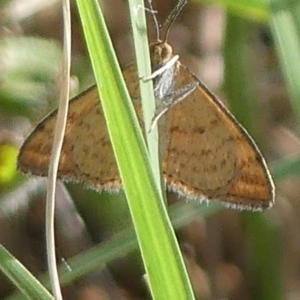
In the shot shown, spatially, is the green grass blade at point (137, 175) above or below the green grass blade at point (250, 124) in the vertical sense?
above

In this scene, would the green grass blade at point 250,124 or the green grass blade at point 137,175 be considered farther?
the green grass blade at point 250,124

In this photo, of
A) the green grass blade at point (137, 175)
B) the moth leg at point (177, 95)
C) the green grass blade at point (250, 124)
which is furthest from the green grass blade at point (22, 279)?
the green grass blade at point (250, 124)

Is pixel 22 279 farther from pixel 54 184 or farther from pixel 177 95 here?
pixel 177 95

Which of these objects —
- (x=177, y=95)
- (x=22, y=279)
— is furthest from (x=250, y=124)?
(x=22, y=279)

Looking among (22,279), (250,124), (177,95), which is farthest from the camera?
(250,124)

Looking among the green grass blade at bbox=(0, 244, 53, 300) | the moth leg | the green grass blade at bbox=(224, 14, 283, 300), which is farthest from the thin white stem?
the green grass blade at bbox=(224, 14, 283, 300)

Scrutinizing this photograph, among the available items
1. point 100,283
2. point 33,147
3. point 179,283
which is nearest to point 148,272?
point 179,283

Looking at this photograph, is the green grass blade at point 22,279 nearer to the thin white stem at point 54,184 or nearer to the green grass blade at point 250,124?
the thin white stem at point 54,184

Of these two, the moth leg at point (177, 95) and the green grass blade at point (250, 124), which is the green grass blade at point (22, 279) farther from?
the green grass blade at point (250, 124)

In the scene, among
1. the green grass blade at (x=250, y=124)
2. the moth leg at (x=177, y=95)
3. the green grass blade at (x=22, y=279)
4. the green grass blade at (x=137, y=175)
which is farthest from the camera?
the green grass blade at (x=250, y=124)

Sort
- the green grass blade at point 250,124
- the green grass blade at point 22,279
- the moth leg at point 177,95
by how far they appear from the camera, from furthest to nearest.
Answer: the green grass blade at point 250,124
the moth leg at point 177,95
the green grass blade at point 22,279

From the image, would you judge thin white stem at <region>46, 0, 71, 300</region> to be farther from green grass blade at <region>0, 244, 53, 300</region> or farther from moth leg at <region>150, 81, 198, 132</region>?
moth leg at <region>150, 81, 198, 132</region>
